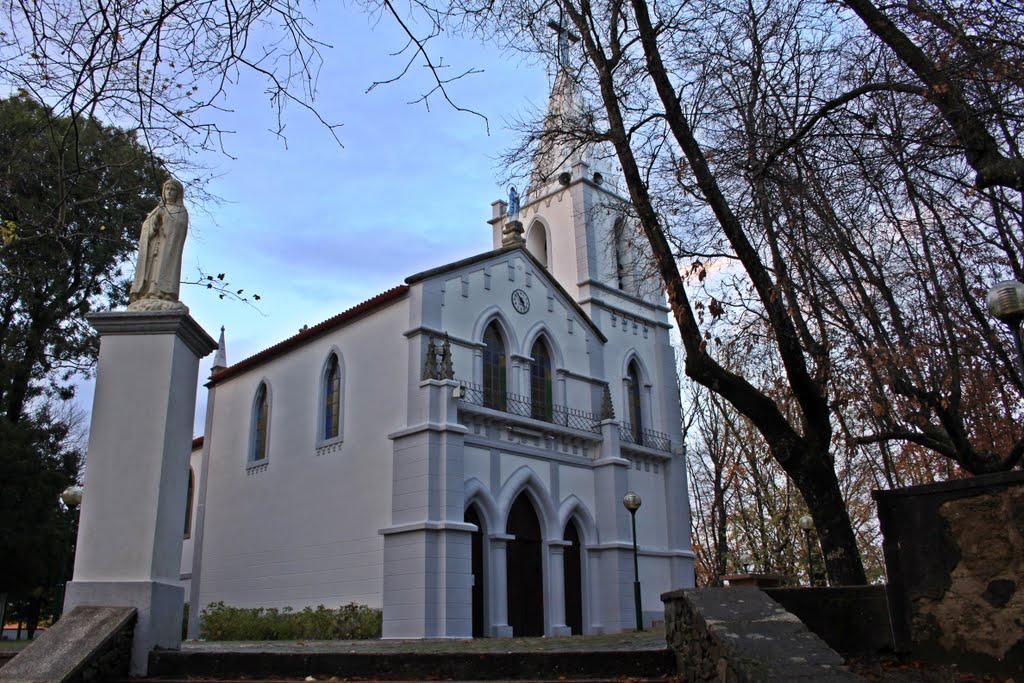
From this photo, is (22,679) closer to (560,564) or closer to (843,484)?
(560,564)

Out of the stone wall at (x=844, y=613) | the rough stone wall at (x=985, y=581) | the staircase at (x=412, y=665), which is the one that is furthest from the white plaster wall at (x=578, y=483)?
the rough stone wall at (x=985, y=581)

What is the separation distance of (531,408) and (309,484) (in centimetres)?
573

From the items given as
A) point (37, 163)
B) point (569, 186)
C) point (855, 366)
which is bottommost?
point (855, 366)

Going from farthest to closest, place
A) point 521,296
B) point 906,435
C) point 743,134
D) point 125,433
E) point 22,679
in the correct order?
point 521,296, point 906,435, point 743,134, point 125,433, point 22,679

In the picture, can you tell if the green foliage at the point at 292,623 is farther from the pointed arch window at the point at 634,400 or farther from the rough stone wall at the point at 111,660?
the rough stone wall at the point at 111,660

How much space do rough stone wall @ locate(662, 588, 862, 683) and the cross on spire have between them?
6580 mm

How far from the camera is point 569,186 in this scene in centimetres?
2612

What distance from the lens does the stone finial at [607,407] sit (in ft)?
73.9

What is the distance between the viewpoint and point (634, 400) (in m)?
25.0

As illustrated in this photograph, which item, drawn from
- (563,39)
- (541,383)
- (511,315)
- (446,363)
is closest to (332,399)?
(446,363)

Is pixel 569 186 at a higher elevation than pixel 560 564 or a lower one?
higher

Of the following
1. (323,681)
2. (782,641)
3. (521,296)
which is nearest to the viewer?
(782,641)

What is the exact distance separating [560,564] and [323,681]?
13.7 metres

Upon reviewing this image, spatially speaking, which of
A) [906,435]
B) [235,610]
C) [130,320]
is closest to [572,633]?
[235,610]
